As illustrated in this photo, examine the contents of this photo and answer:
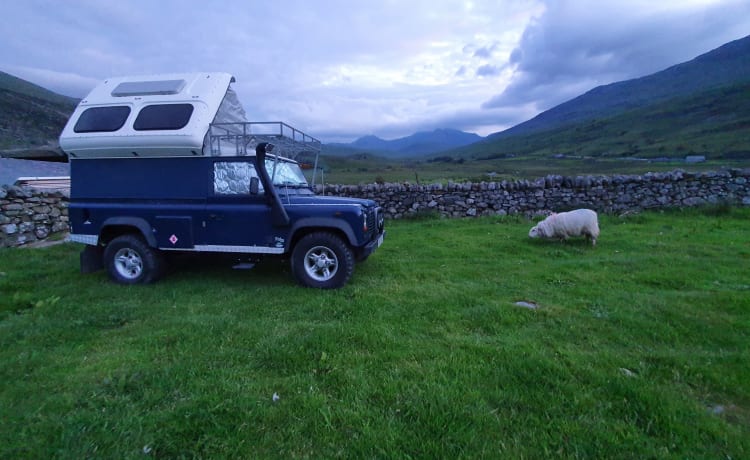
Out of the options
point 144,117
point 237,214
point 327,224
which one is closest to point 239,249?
point 237,214

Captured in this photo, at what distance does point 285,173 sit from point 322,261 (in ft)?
6.00

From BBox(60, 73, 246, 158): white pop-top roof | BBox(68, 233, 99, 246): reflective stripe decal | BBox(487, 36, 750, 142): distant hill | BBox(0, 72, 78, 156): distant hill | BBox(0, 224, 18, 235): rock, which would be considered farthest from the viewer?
BBox(487, 36, 750, 142): distant hill

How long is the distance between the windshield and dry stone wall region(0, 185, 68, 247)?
746 centimetres

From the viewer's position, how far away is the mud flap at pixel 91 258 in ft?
20.9

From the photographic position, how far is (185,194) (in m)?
5.96

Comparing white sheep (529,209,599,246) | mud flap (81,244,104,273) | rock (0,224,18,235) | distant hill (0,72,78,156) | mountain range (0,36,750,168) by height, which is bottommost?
mud flap (81,244,104,273)

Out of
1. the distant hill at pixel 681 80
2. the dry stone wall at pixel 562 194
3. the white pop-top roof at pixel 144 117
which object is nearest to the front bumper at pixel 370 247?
the white pop-top roof at pixel 144 117

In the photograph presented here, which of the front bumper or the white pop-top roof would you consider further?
the front bumper

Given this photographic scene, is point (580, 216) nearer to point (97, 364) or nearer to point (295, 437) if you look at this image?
point (295, 437)

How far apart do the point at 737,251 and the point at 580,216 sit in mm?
2958

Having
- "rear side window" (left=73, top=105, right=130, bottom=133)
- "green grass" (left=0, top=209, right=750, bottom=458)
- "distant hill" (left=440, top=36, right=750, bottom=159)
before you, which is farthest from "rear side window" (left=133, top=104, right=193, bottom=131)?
"distant hill" (left=440, top=36, right=750, bottom=159)

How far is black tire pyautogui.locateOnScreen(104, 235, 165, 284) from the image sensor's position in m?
6.08

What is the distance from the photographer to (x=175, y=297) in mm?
5527

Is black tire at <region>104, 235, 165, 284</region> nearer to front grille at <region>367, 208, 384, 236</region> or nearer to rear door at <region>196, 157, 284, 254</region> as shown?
rear door at <region>196, 157, 284, 254</region>
